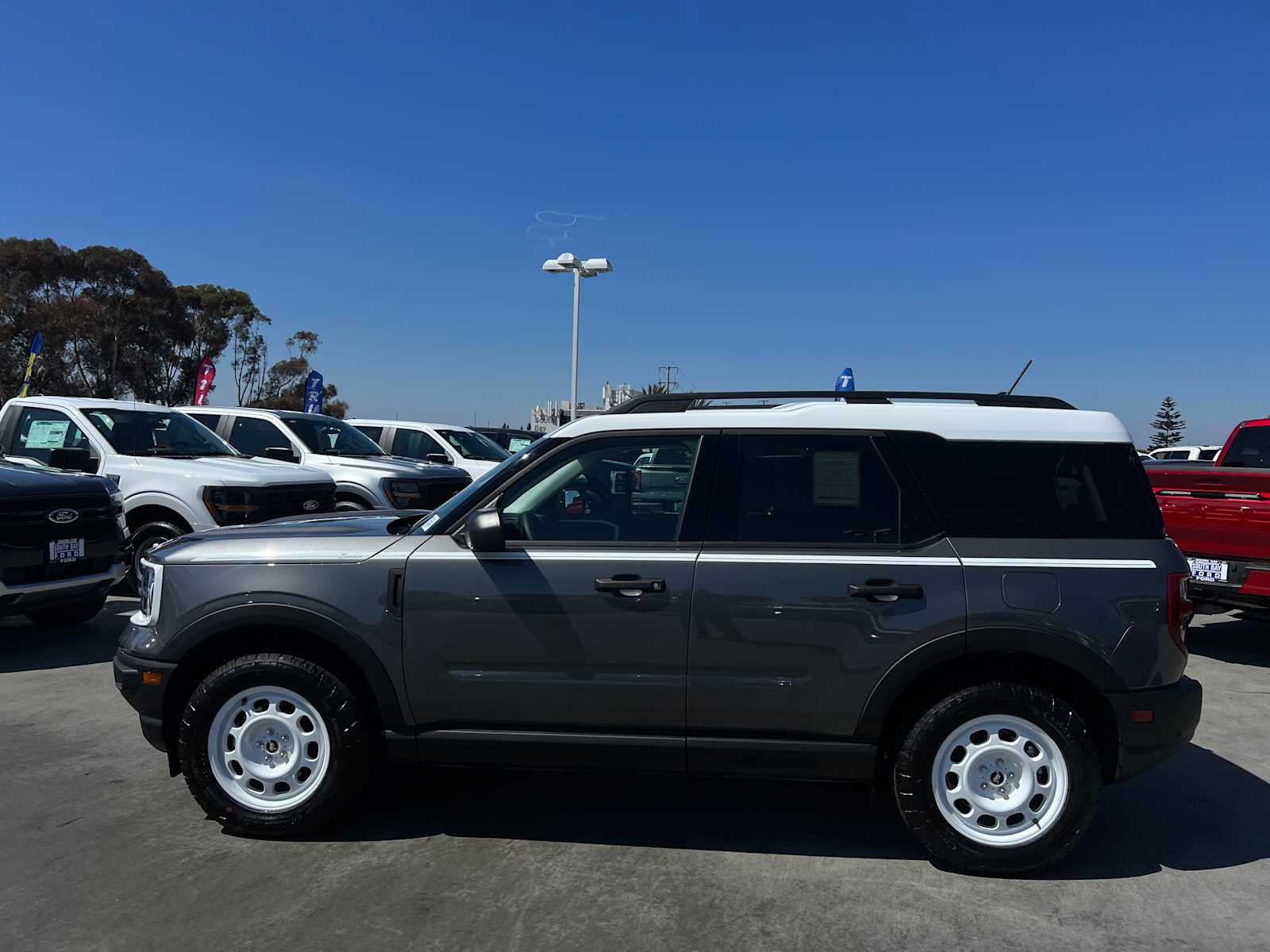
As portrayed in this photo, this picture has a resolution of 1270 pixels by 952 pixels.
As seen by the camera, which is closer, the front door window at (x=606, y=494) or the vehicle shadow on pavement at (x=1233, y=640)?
the front door window at (x=606, y=494)

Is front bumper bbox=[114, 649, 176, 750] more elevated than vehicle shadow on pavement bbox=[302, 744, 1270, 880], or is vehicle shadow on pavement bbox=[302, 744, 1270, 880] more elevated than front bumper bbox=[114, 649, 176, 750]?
front bumper bbox=[114, 649, 176, 750]

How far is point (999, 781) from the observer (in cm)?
369

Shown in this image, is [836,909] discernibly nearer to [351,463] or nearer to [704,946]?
[704,946]

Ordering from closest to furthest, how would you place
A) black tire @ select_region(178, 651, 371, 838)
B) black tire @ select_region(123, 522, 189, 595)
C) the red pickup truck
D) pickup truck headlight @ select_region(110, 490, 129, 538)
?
1. black tire @ select_region(178, 651, 371, 838)
2. the red pickup truck
3. pickup truck headlight @ select_region(110, 490, 129, 538)
4. black tire @ select_region(123, 522, 189, 595)

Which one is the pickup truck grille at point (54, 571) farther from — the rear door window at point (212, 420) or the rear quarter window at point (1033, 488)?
the rear quarter window at point (1033, 488)

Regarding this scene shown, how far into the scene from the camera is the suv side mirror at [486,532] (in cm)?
368

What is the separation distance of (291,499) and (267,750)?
5.98 m

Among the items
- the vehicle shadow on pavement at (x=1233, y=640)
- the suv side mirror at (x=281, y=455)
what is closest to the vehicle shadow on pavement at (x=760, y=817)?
the vehicle shadow on pavement at (x=1233, y=640)

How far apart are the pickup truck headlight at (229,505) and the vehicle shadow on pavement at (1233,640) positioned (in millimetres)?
8650

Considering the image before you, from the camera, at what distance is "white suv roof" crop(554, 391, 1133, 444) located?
12.5ft

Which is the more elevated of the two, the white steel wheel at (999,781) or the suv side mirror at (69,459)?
the suv side mirror at (69,459)

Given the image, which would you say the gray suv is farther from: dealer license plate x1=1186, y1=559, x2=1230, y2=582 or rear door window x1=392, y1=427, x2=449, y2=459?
rear door window x1=392, y1=427, x2=449, y2=459

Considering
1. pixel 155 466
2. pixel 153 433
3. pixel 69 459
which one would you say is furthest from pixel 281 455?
pixel 69 459

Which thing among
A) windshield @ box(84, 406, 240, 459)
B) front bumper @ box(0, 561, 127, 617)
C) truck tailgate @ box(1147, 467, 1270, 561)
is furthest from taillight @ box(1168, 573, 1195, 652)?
windshield @ box(84, 406, 240, 459)
